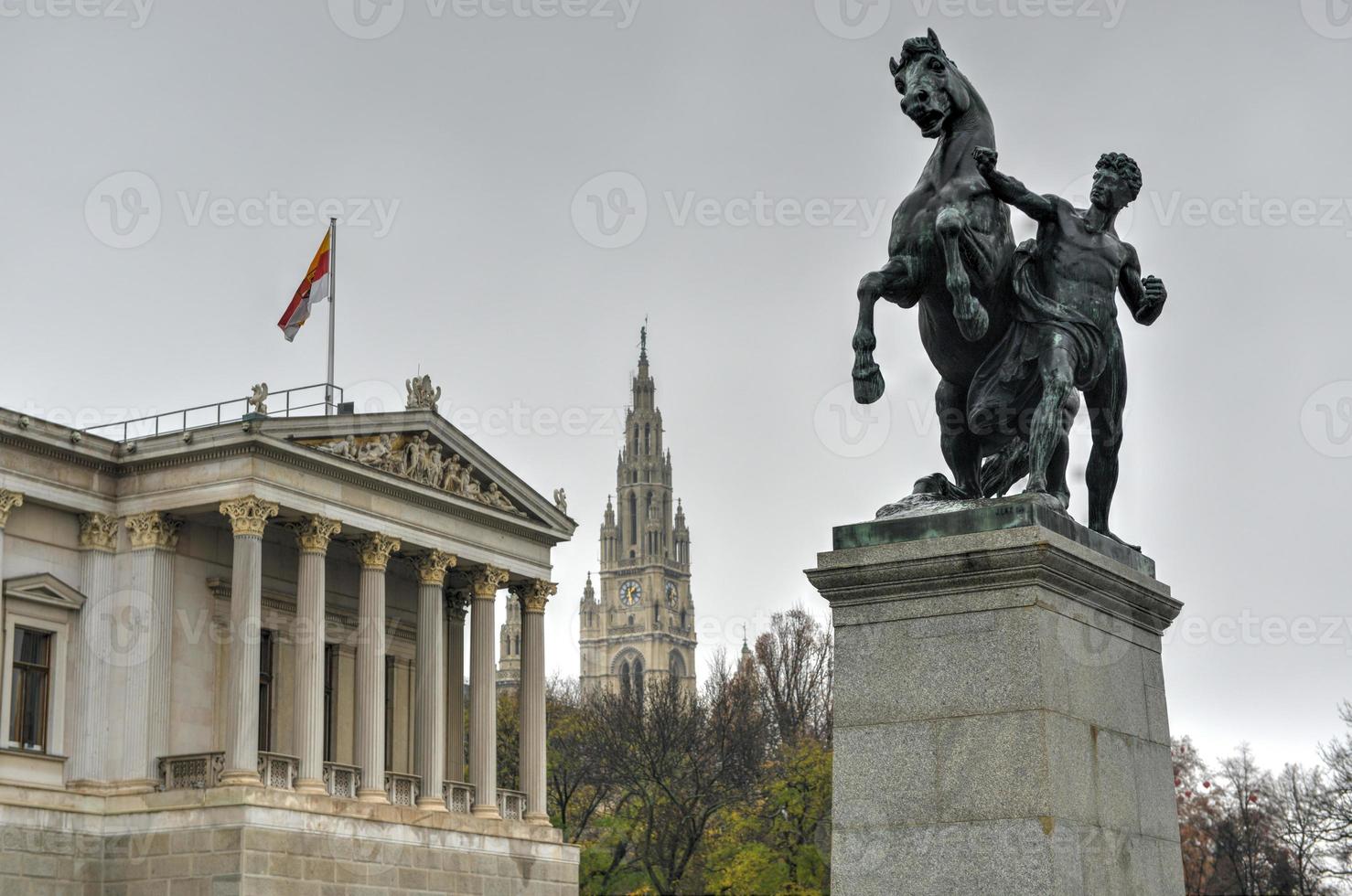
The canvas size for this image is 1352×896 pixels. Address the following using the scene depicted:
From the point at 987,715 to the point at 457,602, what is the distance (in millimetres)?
52687

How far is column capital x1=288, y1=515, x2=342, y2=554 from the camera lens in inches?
1984

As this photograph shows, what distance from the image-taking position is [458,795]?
184 feet

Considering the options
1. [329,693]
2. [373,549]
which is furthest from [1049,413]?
[329,693]

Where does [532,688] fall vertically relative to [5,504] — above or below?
below

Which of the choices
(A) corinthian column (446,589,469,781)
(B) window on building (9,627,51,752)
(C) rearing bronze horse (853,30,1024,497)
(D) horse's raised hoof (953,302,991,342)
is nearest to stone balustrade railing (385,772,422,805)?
(A) corinthian column (446,589,469,781)

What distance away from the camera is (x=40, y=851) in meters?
45.0

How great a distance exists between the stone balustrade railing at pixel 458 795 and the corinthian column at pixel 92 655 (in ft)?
36.9

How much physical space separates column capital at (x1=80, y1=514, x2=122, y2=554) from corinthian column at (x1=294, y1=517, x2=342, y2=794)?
5.02 metres

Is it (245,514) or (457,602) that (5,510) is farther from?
(457,602)

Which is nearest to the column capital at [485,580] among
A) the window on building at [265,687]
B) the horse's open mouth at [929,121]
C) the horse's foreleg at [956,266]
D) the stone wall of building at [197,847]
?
the window on building at [265,687]

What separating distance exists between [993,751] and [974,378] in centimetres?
245

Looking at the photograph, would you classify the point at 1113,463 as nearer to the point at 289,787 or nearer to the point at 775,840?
the point at 289,787

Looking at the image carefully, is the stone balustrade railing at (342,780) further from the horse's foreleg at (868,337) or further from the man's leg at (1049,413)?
the man's leg at (1049,413)

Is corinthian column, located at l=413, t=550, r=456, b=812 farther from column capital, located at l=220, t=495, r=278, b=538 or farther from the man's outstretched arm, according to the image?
the man's outstretched arm
